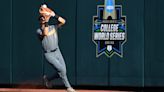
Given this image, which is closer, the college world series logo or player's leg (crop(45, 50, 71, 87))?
player's leg (crop(45, 50, 71, 87))

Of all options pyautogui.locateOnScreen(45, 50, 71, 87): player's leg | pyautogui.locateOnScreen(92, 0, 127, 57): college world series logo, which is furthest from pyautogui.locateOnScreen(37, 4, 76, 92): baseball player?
pyautogui.locateOnScreen(92, 0, 127, 57): college world series logo

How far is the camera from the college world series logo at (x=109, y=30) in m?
13.8

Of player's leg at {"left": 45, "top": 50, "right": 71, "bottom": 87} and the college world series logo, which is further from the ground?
the college world series logo

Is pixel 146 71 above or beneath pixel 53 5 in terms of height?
beneath

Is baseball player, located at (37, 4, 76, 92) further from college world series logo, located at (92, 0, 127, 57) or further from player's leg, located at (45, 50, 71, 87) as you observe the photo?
college world series logo, located at (92, 0, 127, 57)

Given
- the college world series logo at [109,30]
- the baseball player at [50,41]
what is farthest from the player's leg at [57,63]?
the college world series logo at [109,30]

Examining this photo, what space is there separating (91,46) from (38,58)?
1484 mm

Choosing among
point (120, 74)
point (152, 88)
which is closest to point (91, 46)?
point (120, 74)

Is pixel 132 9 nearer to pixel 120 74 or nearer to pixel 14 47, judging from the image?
pixel 120 74

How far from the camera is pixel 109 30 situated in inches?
548

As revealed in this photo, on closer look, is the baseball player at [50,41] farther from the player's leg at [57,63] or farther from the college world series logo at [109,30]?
the college world series logo at [109,30]

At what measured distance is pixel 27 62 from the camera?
46.9ft

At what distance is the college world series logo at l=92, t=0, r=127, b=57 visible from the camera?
13.8 meters

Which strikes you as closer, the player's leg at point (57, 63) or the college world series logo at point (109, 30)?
the player's leg at point (57, 63)
